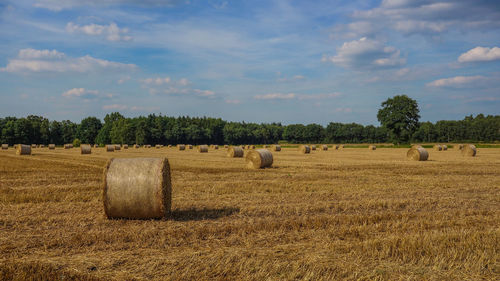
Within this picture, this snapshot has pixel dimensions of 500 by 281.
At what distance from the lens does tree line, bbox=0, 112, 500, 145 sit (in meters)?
112

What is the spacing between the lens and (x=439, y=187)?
51.4 ft

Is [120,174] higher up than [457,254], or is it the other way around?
[120,174]

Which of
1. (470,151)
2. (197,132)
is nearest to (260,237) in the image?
(470,151)

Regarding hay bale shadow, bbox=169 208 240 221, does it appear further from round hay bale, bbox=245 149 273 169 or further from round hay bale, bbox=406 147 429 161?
round hay bale, bbox=406 147 429 161

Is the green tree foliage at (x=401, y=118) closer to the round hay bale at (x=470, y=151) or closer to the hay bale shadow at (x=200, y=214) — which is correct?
the round hay bale at (x=470, y=151)

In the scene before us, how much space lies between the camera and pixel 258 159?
23.9 metres

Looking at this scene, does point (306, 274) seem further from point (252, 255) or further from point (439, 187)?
point (439, 187)

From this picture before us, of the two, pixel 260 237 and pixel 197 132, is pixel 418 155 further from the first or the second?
pixel 197 132

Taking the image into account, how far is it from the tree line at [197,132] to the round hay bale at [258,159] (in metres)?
91.5

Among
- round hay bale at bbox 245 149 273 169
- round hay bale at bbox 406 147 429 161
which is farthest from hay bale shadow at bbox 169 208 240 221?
round hay bale at bbox 406 147 429 161

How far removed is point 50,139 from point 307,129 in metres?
82.8

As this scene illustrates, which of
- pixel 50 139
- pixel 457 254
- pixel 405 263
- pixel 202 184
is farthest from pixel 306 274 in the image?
pixel 50 139

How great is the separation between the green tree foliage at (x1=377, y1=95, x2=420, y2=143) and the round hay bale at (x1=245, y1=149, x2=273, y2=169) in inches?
2535

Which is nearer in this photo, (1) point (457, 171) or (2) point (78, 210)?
(2) point (78, 210)
